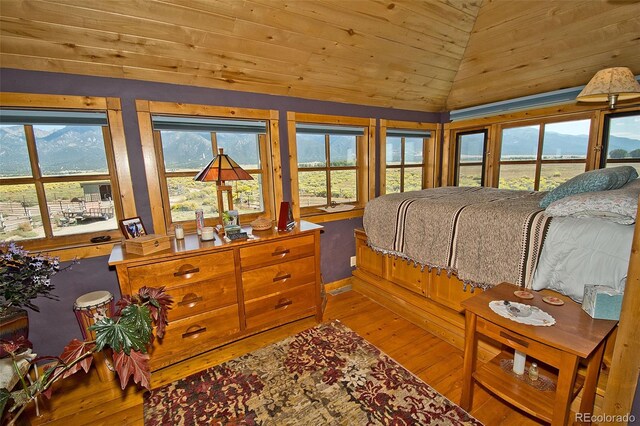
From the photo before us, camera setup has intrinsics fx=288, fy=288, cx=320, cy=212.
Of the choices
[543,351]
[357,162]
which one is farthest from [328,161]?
[543,351]

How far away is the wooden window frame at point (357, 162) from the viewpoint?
108 inches

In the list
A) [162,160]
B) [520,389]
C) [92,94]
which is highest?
[92,94]

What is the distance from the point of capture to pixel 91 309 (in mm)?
1815

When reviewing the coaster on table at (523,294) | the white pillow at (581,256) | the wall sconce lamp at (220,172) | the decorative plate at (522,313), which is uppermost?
the wall sconce lamp at (220,172)

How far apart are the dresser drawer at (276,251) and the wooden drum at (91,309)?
0.90 m

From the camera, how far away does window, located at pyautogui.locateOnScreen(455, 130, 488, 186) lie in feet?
11.5

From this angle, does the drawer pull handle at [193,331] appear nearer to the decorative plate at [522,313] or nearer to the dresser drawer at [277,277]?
the dresser drawer at [277,277]

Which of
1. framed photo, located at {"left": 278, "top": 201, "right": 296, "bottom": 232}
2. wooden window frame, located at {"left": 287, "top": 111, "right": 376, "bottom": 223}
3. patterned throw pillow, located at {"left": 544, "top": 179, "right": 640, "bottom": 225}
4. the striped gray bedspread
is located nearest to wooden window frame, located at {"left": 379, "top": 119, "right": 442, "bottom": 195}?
wooden window frame, located at {"left": 287, "top": 111, "right": 376, "bottom": 223}

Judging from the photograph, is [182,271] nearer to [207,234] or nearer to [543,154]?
[207,234]

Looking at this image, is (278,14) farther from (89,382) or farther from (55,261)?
(89,382)

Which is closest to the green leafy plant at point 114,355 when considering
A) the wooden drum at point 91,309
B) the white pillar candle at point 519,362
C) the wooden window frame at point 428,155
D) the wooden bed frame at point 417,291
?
the wooden drum at point 91,309

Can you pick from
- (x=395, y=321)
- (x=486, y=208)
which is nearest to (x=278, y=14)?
(x=486, y=208)

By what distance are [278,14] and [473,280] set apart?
2237 millimetres

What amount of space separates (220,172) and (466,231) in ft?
5.93
